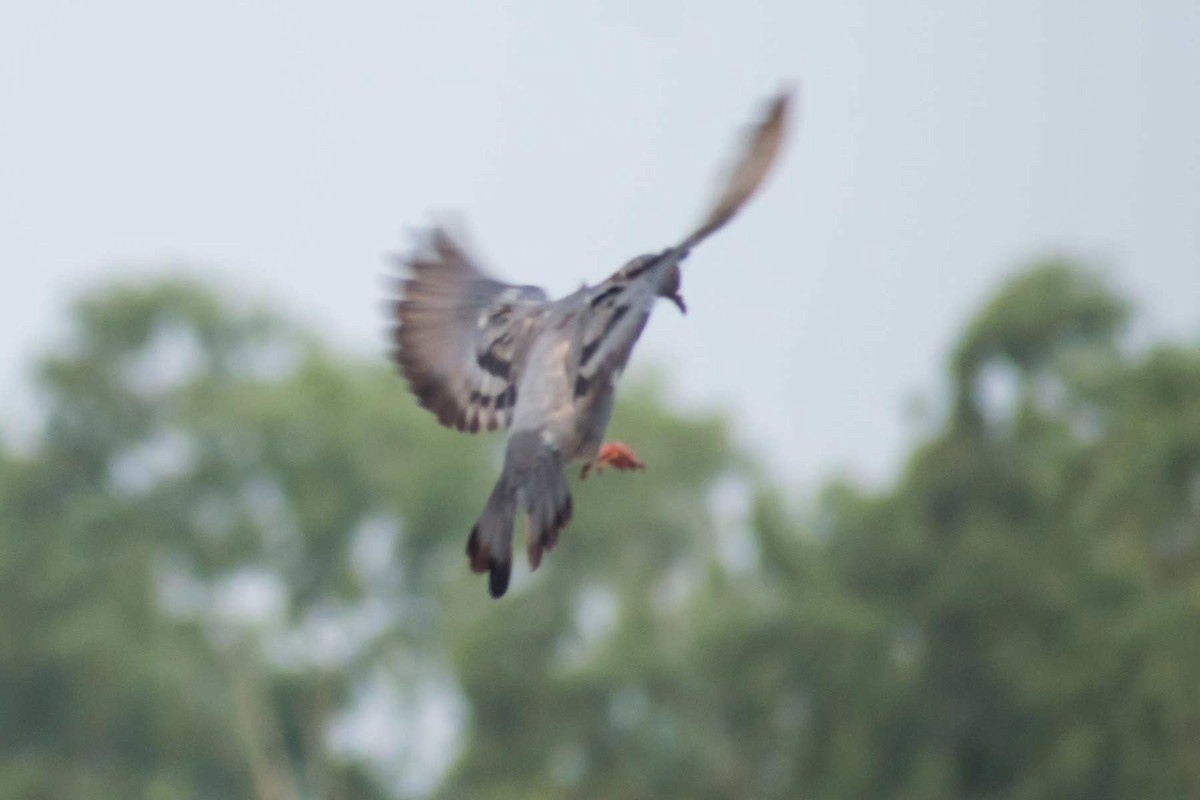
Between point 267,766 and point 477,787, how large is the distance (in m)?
11.3

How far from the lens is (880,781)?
5544 cm

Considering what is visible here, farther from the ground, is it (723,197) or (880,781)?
(880,781)

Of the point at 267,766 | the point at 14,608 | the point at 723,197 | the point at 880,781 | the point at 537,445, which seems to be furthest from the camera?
the point at 14,608

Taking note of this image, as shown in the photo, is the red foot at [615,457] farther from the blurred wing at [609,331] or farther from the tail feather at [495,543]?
the tail feather at [495,543]

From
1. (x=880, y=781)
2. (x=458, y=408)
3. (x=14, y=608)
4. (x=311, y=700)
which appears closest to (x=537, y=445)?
(x=458, y=408)

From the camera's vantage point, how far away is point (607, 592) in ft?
227

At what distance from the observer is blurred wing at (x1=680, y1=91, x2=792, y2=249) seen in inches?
532

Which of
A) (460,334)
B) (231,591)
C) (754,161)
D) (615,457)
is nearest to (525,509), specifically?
(615,457)

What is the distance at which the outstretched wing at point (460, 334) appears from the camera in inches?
631

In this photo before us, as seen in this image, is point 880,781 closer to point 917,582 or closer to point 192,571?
point 917,582

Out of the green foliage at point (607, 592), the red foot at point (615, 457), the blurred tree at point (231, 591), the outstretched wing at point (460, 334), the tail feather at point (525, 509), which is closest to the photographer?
the tail feather at point (525, 509)

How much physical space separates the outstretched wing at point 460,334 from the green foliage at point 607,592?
35.5 meters

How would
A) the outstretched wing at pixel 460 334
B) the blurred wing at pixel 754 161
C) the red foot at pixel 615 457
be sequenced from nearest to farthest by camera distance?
the blurred wing at pixel 754 161 → the red foot at pixel 615 457 → the outstretched wing at pixel 460 334

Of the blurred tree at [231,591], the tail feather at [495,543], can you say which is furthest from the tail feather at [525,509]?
the blurred tree at [231,591]
